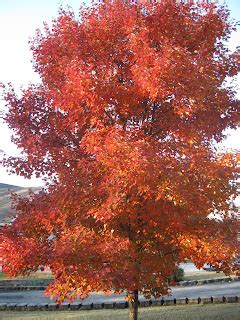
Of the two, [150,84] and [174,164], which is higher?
[150,84]

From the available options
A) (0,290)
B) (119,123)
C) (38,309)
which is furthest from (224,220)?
(0,290)

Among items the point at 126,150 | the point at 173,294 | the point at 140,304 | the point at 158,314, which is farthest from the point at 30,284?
the point at 126,150

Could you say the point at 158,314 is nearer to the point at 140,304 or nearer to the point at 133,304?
the point at 140,304

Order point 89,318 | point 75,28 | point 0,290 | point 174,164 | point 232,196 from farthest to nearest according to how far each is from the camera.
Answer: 1. point 0,290
2. point 89,318
3. point 75,28
4. point 232,196
5. point 174,164

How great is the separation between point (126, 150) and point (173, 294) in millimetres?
14635

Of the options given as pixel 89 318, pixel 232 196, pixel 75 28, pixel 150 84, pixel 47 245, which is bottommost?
pixel 89 318

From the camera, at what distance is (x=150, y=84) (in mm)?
10297

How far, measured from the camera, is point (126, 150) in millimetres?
9773

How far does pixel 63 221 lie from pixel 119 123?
295 centimetres

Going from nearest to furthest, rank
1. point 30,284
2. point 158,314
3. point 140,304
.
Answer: point 158,314 → point 140,304 → point 30,284

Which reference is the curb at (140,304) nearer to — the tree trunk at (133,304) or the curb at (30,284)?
the tree trunk at (133,304)

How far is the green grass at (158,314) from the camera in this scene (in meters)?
16.0

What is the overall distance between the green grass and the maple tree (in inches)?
148

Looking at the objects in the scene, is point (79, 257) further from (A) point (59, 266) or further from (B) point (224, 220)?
(B) point (224, 220)
